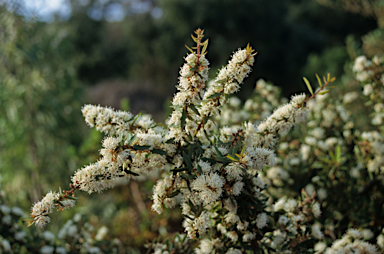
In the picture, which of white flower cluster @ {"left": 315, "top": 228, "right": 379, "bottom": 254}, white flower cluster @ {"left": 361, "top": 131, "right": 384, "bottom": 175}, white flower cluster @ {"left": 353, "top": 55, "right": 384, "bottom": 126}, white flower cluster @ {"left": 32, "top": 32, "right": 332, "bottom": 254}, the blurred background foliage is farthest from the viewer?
the blurred background foliage

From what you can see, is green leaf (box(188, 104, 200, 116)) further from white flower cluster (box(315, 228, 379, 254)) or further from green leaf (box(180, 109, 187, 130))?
white flower cluster (box(315, 228, 379, 254))

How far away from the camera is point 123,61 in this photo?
14.7 metres

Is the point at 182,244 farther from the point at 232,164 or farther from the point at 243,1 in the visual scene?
the point at 243,1

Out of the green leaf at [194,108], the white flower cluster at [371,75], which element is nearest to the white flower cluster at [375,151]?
the white flower cluster at [371,75]

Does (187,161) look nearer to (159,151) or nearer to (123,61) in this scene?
(159,151)

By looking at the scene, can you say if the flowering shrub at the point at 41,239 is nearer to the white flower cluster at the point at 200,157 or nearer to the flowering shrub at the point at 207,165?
the flowering shrub at the point at 207,165

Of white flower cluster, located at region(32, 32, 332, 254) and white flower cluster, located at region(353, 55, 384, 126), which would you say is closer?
white flower cluster, located at region(32, 32, 332, 254)

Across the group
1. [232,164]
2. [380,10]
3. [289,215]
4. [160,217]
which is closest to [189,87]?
[232,164]

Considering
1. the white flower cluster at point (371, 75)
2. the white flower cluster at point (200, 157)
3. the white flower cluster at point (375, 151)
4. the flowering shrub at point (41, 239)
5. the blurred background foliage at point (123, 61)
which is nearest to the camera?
the white flower cluster at point (200, 157)

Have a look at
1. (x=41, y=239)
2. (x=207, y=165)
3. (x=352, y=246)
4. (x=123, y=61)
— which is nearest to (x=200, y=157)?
(x=207, y=165)

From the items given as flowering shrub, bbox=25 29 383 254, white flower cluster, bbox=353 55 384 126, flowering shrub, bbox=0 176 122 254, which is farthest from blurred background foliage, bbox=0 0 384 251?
flowering shrub, bbox=25 29 383 254

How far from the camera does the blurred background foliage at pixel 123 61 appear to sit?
4.14 meters

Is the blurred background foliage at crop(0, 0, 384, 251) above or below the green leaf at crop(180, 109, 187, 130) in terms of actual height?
above

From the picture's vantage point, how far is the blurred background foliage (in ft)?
13.6
